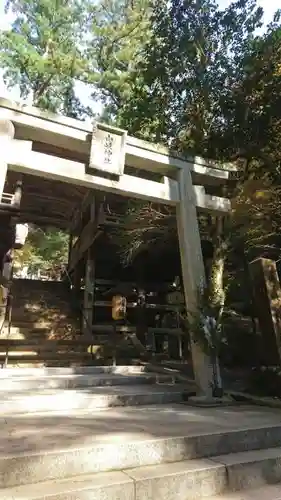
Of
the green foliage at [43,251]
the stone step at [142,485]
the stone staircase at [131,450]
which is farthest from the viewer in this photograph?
the green foliage at [43,251]

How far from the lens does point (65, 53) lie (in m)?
15.3

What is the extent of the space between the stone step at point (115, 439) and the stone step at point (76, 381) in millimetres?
1258

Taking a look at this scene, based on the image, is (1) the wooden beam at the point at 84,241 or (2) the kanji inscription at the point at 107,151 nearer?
(2) the kanji inscription at the point at 107,151

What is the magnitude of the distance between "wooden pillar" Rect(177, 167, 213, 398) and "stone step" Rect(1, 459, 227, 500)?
248 centimetres

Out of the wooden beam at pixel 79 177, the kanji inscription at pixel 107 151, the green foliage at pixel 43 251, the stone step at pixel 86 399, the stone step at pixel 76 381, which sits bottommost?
the stone step at pixel 86 399

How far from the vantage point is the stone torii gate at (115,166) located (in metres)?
5.18

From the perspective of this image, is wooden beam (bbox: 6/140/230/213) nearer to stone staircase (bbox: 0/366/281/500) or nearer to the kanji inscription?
the kanji inscription

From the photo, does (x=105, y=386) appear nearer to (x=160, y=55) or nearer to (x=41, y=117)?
(x=41, y=117)

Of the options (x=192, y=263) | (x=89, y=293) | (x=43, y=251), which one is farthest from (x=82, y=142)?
(x=43, y=251)

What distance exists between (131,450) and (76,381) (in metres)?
3.03

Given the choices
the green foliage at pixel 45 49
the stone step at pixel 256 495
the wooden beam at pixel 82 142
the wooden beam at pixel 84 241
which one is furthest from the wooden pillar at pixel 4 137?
the green foliage at pixel 45 49

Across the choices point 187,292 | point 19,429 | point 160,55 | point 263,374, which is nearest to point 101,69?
point 160,55

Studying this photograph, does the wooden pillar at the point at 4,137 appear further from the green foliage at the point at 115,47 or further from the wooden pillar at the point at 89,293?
the green foliage at the point at 115,47

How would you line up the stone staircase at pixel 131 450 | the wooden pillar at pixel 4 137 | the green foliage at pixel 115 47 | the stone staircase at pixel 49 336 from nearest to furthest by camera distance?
the stone staircase at pixel 131 450 < the wooden pillar at pixel 4 137 < the stone staircase at pixel 49 336 < the green foliage at pixel 115 47
